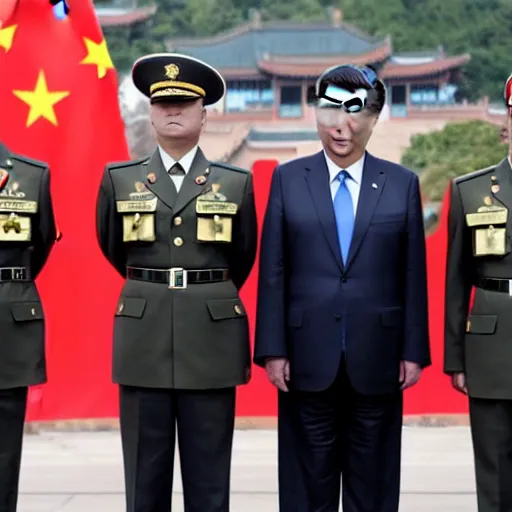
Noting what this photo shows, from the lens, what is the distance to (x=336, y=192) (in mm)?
Answer: 3840

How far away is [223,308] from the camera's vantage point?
12.8 feet

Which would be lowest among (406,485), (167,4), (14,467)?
(406,485)

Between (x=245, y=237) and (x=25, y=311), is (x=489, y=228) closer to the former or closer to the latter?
(x=245, y=237)

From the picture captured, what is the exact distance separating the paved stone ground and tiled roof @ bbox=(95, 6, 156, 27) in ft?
117

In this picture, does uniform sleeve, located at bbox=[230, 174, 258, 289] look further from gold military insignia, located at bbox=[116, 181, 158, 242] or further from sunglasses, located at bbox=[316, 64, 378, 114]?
sunglasses, located at bbox=[316, 64, 378, 114]

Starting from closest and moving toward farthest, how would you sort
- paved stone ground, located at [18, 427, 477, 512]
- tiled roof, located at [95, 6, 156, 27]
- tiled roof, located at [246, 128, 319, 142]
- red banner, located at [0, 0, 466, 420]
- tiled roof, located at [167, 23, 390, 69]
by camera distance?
1. paved stone ground, located at [18, 427, 477, 512]
2. red banner, located at [0, 0, 466, 420]
3. tiled roof, located at [246, 128, 319, 142]
4. tiled roof, located at [167, 23, 390, 69]
5. tiled roof, located at [95, 6, 156, 27]

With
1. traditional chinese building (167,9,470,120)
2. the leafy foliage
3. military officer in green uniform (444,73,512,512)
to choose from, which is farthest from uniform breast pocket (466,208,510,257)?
traditional chinese building (167,9,470,120)

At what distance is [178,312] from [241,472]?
6.54 feet

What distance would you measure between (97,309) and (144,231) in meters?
2.81

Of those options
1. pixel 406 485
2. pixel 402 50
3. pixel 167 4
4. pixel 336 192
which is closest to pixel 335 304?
pixel 336 192

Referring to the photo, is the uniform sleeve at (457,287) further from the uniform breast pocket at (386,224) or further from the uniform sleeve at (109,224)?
the uniform sleeve at (109,224)

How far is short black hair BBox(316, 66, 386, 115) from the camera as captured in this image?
3793 millimetres

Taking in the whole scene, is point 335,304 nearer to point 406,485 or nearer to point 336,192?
point 336,192

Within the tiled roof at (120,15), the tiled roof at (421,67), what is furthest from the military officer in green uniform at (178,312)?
the tiled roof at (120,15)
